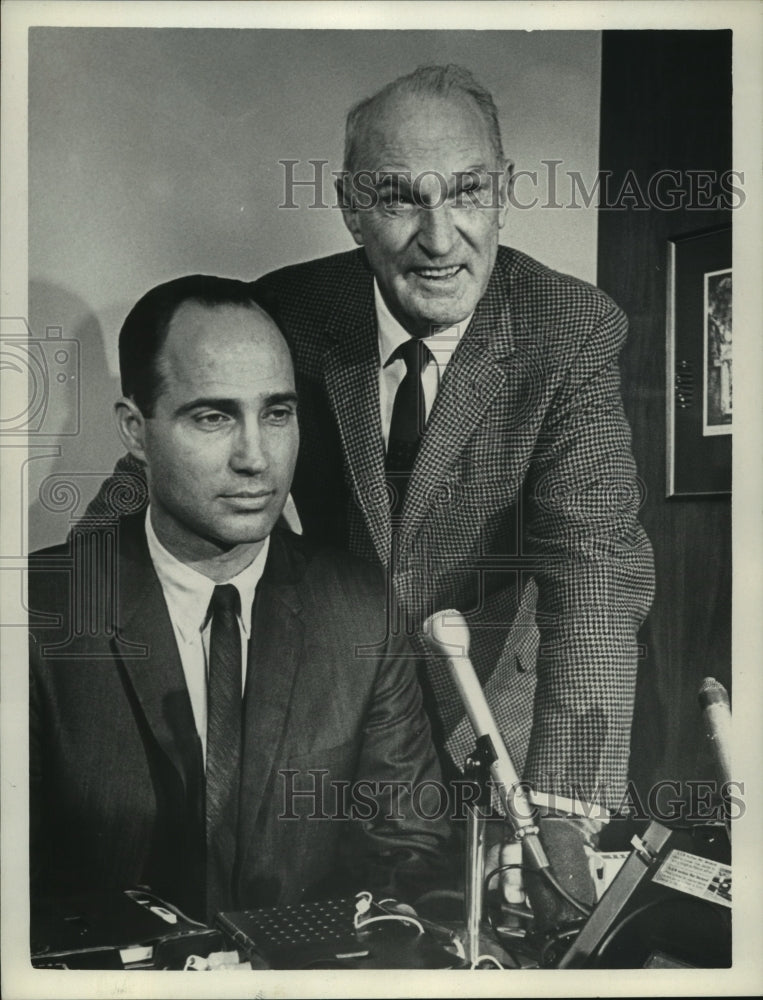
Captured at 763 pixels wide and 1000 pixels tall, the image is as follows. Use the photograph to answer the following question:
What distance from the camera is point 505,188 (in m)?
1.97

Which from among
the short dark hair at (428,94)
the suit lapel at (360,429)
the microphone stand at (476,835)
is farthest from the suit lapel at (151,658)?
the short dark hair at (428,94)

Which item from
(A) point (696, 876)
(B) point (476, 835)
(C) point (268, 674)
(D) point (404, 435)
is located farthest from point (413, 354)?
(A) point (696, 876)

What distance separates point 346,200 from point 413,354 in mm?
323

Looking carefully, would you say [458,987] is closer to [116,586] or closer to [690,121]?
[116,586]

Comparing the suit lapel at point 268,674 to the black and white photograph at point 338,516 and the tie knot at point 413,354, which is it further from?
the tie knot at point 413,354

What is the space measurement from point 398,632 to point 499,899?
21.8 inches

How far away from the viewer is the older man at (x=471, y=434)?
76.8 inches

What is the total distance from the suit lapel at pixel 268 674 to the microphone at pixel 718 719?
0.81m

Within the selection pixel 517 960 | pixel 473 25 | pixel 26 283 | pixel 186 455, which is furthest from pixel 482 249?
pixel 517 960

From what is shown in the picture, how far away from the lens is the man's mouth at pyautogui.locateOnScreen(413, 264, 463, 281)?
1963 millimetres

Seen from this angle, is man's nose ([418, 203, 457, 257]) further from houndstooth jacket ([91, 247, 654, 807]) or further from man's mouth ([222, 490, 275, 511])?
man's mouth ([222, 490, 275, 511])

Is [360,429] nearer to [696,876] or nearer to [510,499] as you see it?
[510,499]

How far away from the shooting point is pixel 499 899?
6.43ft

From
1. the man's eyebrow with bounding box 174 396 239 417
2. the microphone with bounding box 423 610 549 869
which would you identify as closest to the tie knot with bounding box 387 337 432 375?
the man's eyebrow with bounding box 174 396 239 417
